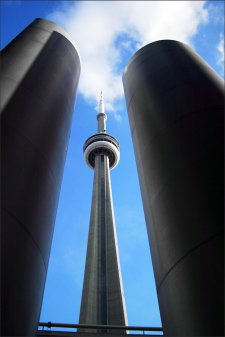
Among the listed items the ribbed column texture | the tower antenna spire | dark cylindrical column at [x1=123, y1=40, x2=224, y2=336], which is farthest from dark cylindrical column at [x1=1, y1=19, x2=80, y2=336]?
the tower antenna spire

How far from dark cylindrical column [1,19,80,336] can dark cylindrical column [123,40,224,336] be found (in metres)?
2.23

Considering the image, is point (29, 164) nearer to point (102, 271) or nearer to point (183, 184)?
point (183, 184)

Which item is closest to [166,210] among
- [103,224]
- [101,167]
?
[103,224]

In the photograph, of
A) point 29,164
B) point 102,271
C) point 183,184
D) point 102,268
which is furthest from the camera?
point 102,268

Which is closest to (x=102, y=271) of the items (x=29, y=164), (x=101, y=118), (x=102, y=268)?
(x=102, y=268)

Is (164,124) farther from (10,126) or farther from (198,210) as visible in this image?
(10,126)

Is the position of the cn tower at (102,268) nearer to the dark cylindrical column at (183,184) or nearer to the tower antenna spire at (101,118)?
the tower antenna spire at (101,118)

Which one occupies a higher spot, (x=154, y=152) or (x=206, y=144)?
(x=154, y=152)

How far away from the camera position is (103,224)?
5241cm

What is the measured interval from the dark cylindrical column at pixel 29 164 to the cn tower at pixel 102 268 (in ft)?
120

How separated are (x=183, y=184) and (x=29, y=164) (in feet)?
10.1

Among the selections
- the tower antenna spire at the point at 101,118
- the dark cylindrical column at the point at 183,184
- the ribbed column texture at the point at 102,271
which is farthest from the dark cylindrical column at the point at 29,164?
the tower antenna spire at the point at 101,118

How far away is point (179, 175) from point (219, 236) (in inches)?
65.9

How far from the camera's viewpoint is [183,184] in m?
6.55
